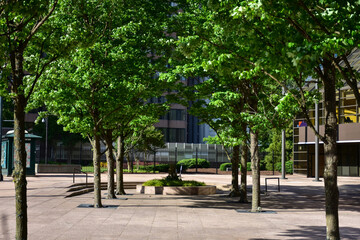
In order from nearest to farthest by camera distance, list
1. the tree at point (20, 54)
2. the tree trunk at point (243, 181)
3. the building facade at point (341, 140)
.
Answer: the tree at point (20, 54)
the tree trunk at point (243, 181)
the building facade at point (341, 140)

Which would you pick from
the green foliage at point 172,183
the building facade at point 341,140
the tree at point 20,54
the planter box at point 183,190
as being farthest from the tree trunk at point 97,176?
the building facade at point 341,140

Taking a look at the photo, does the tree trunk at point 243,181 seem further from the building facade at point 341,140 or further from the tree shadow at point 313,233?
the building facade at point 341,140

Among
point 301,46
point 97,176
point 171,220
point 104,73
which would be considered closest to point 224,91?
point 104,73

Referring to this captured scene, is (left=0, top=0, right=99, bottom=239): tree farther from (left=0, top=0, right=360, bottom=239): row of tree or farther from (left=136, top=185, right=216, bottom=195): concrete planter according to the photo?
(left=136, top=185, right=216, bottom=195): concrete planter

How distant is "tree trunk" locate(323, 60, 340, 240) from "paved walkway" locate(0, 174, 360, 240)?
9.19 ft

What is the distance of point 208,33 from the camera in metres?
15.8

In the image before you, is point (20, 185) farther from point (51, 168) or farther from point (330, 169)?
point (51, 168)

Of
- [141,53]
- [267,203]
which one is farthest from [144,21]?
[267,203]

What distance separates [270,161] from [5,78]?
54360mm

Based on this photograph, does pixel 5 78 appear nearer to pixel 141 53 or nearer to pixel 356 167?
pixel 141 53

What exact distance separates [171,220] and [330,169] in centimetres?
695

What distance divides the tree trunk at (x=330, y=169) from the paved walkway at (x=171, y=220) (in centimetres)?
280

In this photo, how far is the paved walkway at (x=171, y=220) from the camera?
12.1 meters

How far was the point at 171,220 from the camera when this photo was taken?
48.9 ft
